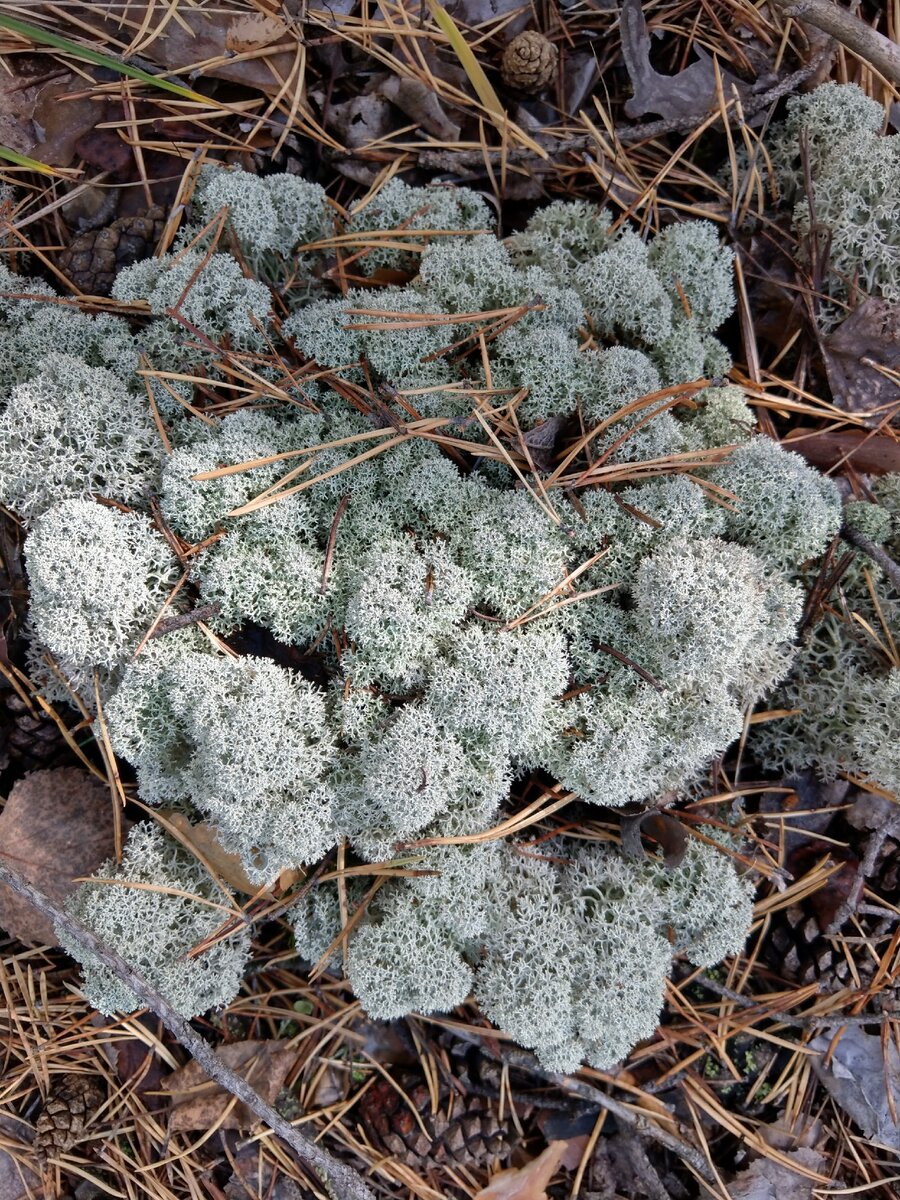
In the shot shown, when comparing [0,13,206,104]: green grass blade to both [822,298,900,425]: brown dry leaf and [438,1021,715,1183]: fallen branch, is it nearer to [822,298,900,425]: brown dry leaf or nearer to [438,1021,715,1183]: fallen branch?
[822,298,900,425]: brown dry leaf

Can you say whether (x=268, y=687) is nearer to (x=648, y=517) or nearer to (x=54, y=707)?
(x=54, y=707)

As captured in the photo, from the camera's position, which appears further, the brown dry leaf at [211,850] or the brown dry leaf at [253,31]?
the brown dry leaf at [253,31]

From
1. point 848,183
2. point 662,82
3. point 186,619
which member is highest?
point 662,82

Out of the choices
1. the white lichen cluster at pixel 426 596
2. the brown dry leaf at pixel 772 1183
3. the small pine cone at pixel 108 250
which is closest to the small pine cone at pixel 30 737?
the white lichen cluster at pixel 426 596

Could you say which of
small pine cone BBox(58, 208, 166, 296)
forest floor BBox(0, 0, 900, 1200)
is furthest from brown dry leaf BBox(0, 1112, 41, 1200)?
small pine cone BBox(58, 208, 166, 296)

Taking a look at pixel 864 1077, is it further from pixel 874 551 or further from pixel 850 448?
pixel 850 448

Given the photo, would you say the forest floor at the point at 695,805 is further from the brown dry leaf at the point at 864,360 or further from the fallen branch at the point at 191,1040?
the fallen branch at the point at 191,1040

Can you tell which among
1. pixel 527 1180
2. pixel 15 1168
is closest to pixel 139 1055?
pixel 15 1168
